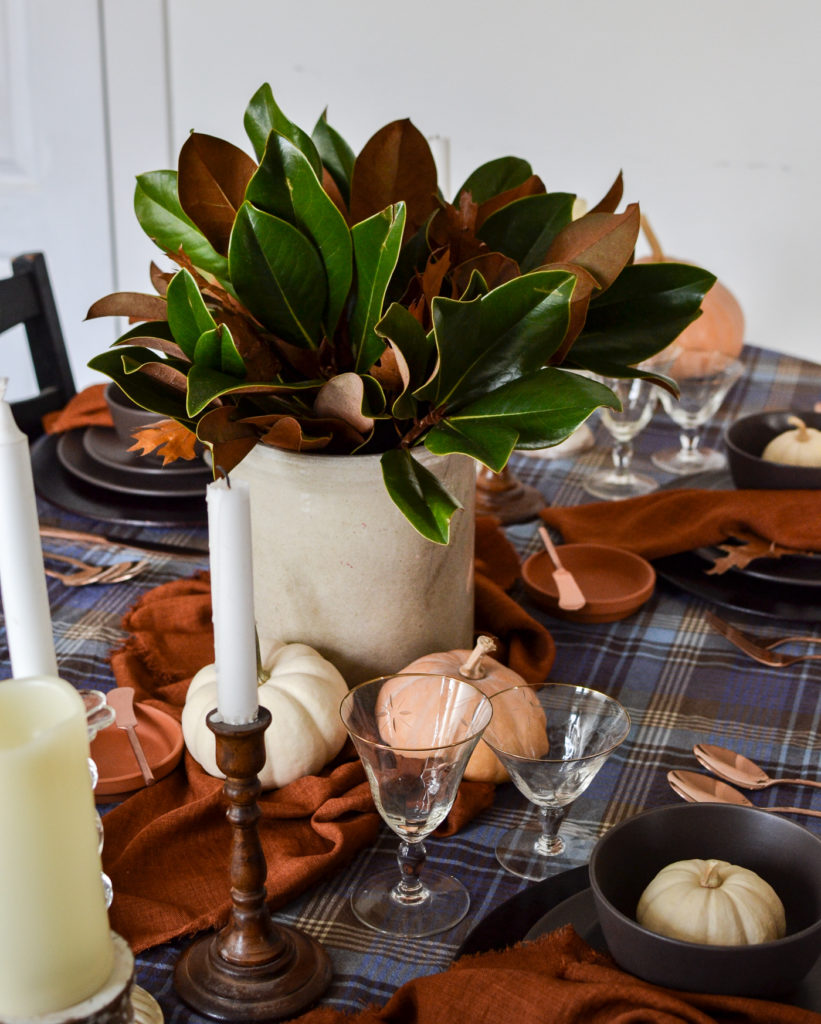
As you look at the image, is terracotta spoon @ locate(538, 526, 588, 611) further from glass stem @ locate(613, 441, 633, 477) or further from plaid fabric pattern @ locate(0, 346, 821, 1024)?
glass stem @ locate(613, 441, 633, 477)

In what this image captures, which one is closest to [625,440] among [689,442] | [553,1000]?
[689,442]

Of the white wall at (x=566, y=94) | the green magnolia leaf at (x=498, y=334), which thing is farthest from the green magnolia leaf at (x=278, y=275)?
the white wall at (x=566, y=94)

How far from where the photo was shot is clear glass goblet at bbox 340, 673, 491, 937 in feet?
2.13

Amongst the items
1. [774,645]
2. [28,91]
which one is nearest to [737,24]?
[28,91]

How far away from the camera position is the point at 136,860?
0.71m

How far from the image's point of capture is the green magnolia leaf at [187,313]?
28.2 inches

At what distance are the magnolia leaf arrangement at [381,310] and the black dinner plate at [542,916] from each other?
21cm

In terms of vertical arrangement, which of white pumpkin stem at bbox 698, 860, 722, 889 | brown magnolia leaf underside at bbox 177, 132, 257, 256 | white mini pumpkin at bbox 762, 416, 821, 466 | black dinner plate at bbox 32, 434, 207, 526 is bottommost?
black dinner plate at bbox 32, 434, 207, 526

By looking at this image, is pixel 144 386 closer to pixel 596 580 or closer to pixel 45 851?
pixel 45 851

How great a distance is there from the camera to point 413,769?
0.64 metres

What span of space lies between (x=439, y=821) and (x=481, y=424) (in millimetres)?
248

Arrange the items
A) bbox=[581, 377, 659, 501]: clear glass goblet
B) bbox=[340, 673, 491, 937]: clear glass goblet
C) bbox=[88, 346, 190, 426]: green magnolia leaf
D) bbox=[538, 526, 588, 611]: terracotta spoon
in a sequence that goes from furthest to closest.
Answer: bbox=[581, 377, 659, 501]: clear glass goblet, bbox=[538, 526, 588, 611]: terracotta spoon, bbox=[88, 346, 190, 426]: green magnolia leaf, bbox=[340, 673, 491, 937]: clear glass goblet

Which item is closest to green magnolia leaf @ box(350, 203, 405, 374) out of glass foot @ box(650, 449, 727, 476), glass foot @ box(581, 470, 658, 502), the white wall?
glass foot @ box(581, 470, 658, 502)

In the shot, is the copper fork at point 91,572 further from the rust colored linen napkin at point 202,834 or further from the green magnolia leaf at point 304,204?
the green magnolia leaf at point 304,204
